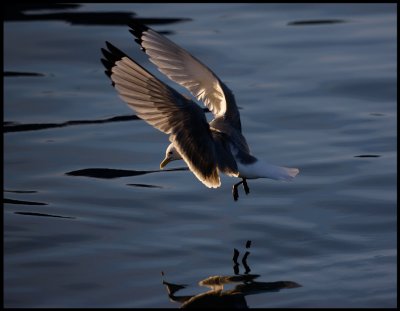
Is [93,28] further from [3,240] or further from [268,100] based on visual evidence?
[3,240]

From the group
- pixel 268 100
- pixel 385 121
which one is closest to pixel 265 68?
pixel 268 100

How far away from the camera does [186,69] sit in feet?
29.4

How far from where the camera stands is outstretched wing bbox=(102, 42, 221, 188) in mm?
7793

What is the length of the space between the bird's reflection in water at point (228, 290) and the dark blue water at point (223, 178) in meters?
0.02

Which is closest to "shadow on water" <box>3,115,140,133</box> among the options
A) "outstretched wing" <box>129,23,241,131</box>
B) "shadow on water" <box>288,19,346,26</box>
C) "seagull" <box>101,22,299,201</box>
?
"outstretched wing" <box>129,23,241,131</box>

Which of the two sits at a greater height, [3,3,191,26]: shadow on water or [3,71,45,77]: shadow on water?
[3,3,191,26]: shadow on water

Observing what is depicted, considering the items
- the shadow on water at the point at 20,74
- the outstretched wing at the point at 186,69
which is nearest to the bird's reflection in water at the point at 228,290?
the outstretched wing at the point at 186,69

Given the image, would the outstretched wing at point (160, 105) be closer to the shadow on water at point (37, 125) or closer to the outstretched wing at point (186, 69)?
the outstretched wing at point (186, 69)

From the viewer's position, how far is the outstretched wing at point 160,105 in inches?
307

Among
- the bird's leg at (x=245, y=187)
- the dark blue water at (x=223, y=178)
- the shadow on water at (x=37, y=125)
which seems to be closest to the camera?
the dark blue water at (x=223, y=178)

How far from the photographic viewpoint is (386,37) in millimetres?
14664

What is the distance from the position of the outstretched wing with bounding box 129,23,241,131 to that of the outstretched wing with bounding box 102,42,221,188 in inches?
32.7

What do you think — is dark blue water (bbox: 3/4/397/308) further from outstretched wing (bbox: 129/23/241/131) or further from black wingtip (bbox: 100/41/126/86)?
black wingtip (bbox: 100/41/126/86)

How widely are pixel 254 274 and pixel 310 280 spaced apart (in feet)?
1.31
